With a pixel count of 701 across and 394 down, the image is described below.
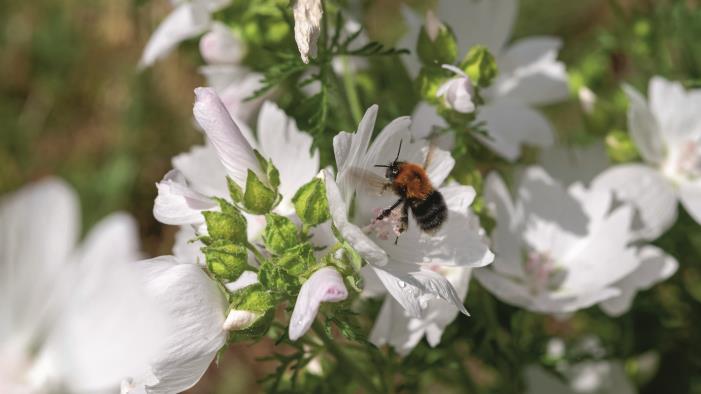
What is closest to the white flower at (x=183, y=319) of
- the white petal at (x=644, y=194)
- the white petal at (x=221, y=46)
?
the white petal at (x=221, y=46)

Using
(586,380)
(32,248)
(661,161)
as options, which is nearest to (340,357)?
(32,248)

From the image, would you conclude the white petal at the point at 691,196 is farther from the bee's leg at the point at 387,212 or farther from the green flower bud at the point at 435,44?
the bee's leg at the point at 387,212

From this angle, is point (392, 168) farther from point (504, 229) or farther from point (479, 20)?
point (479, 20)

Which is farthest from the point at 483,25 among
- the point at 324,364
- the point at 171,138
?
the point at 171,138

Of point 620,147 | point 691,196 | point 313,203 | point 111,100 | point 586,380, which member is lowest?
point 586,380

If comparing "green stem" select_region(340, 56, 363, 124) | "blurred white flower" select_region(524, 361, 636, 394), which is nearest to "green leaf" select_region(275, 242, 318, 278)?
"green stem" select_region(340, 56, 363, 124)
